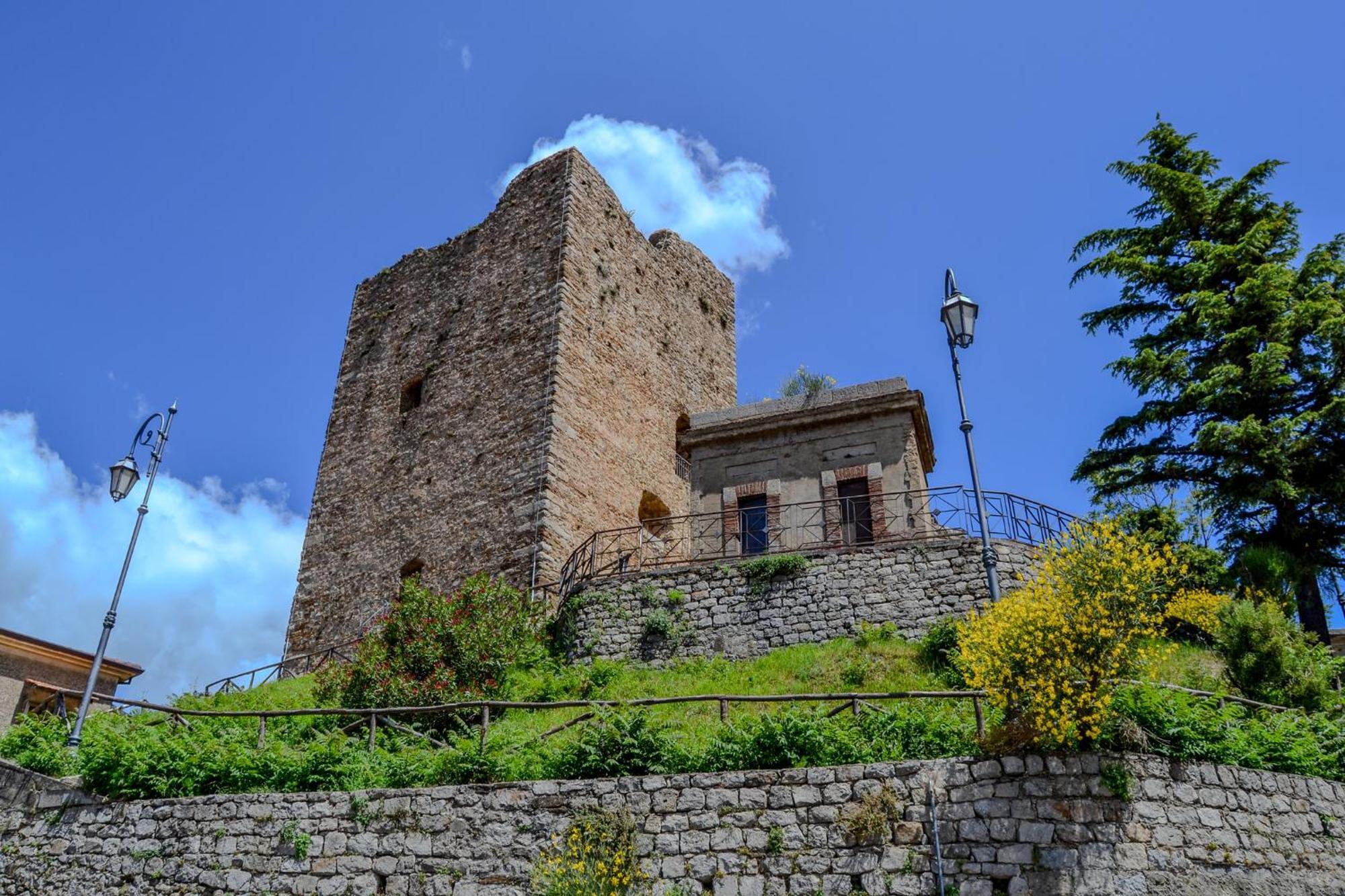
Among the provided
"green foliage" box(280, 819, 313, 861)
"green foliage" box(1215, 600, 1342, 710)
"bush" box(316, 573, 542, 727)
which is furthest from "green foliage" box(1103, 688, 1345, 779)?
"bush" box(316, 573, 542, 727)

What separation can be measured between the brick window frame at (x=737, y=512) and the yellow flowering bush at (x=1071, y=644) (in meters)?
7.86

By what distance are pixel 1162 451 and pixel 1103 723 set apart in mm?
9295

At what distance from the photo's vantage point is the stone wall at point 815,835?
7.88 metres

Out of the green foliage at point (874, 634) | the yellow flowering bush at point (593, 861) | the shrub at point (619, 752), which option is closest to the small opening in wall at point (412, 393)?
the green foliage at point (874, 634)

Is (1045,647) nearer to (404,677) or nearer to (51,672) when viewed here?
(404,677)

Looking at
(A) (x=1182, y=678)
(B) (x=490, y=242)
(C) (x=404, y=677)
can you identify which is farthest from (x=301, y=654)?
(A) (x=1182, y=678)

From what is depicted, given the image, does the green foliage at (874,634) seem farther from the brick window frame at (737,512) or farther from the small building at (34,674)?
the small building at (34,674)

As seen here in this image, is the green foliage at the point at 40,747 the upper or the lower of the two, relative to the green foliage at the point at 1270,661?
lower

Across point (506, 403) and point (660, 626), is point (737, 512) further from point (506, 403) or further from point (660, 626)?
point (506, 403)

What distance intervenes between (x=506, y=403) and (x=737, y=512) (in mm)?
5101

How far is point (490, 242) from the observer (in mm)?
21922

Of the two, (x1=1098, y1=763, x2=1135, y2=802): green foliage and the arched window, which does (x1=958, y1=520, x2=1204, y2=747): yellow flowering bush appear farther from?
the arched window

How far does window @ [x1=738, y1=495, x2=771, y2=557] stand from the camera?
17.1m

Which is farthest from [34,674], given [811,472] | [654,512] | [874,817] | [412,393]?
[874,817]
